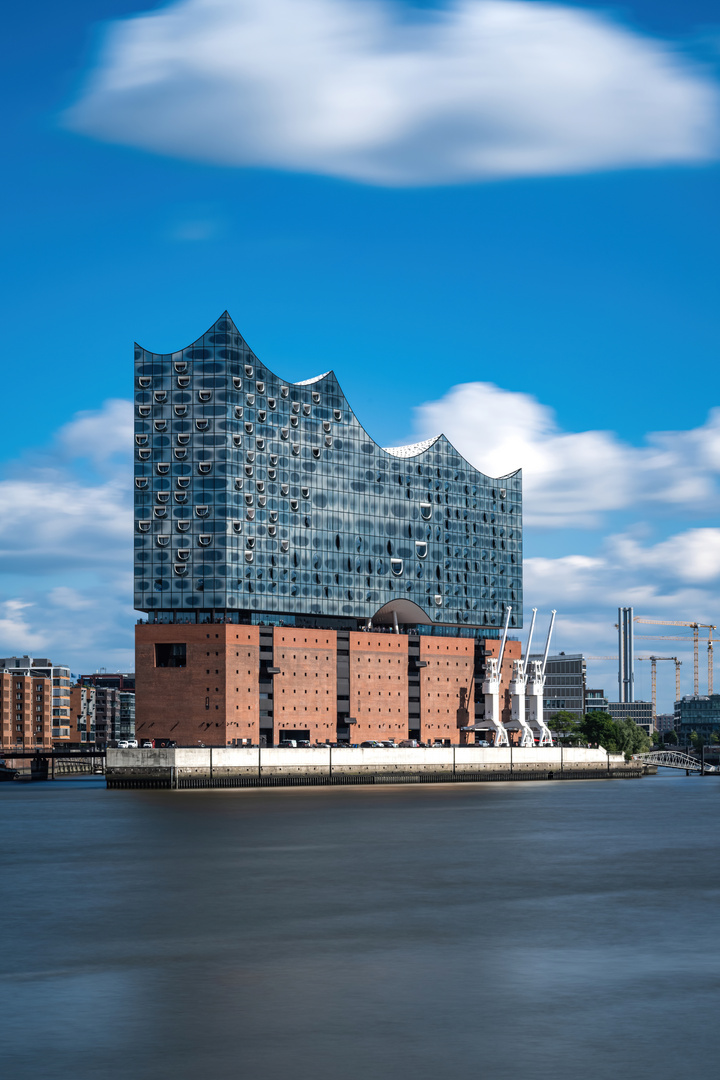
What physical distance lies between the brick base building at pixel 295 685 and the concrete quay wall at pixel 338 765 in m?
5.50

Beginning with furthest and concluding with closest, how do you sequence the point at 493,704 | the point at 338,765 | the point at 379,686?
the point at 493,704 → the point at 379,686 → the point at 338,765

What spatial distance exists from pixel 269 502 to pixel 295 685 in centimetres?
2024

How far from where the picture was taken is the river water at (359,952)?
27.1 meters

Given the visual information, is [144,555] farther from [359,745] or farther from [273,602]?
Result: [359,745]

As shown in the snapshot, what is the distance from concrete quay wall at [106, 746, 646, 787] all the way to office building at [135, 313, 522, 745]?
5.65 m

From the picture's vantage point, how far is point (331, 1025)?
2953 centimetres

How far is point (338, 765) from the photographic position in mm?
149750

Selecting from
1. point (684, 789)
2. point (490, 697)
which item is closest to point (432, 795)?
point (684, 789)

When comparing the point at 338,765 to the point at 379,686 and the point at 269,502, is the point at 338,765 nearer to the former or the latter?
the point at 379,686

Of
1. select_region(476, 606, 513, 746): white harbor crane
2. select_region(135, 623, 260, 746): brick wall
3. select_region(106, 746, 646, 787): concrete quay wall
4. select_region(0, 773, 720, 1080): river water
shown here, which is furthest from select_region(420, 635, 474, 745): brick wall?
select_region(0, 773, 720, 1080): river water

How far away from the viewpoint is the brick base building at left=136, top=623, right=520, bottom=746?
146500mm

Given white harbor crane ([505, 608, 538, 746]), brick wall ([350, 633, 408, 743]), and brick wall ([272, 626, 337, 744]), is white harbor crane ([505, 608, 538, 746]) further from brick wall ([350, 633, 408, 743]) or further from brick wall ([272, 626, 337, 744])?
brick wall ([272, 626, 337, 744])

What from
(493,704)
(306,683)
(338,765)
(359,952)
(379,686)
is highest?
(306,683)

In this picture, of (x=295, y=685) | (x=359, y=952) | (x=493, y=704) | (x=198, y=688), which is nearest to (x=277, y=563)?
(x=295, y=685)
